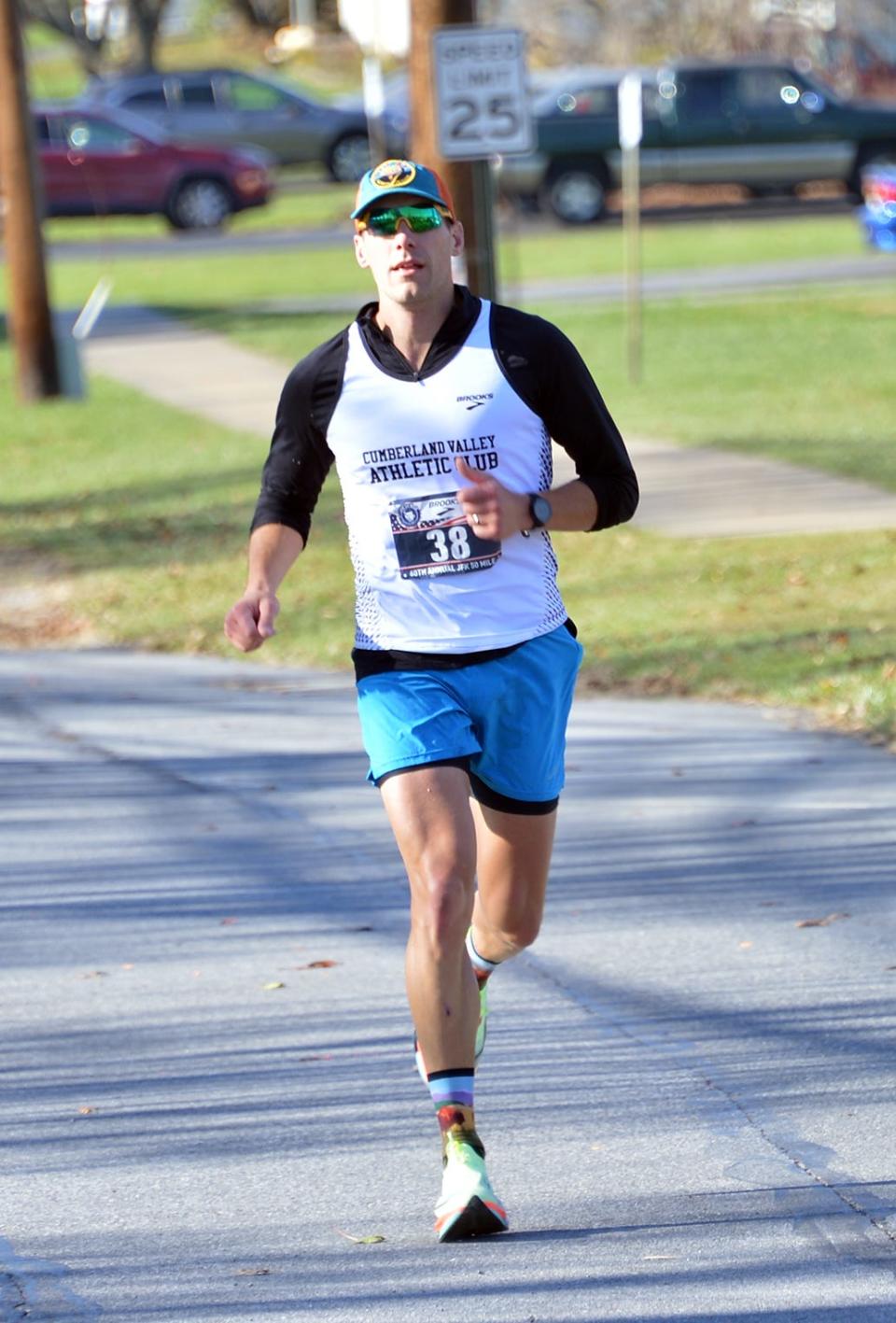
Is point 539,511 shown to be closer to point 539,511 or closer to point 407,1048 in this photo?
point 539,511

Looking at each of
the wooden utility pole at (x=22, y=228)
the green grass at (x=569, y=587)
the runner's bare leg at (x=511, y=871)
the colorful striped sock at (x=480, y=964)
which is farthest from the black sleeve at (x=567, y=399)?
the wooden utility pole at (x=22, y=228)

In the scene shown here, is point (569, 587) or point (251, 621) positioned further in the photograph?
point (569, 587)

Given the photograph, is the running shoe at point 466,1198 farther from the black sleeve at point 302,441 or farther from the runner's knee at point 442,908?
the black sleeve at point 302,441

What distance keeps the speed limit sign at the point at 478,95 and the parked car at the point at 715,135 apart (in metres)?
22.9

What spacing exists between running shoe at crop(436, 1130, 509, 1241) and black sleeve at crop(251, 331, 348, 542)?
52.8 inches

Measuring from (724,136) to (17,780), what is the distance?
1136 inches

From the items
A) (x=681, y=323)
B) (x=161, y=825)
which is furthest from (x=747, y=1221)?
(x=681, y=323)

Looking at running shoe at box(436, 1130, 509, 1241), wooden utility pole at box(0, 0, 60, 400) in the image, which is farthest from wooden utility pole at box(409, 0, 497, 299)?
running shoe at box(436, 1130, 509, 1241)

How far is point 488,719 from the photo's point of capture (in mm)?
4309

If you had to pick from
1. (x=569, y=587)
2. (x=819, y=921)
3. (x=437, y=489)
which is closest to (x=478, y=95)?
(x=569, y=587)

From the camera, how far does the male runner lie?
13.7 ft

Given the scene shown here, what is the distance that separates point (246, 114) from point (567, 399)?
36555 millimetres

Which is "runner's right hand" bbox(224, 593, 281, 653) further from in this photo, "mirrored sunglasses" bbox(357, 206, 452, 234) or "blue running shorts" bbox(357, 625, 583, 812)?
"mirrored sunglasses" bbox(357, 206, 452, 234)

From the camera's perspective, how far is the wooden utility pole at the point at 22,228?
17.6 metres
